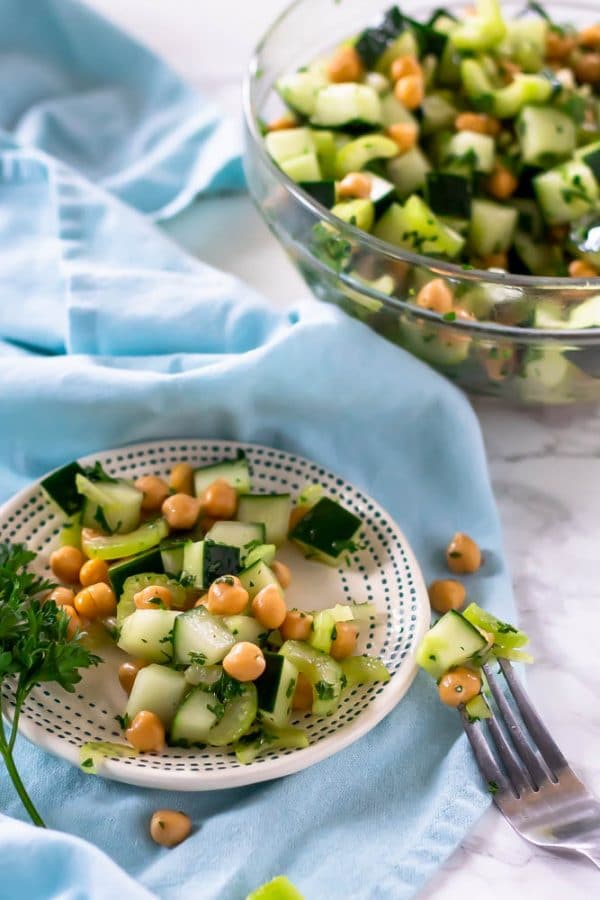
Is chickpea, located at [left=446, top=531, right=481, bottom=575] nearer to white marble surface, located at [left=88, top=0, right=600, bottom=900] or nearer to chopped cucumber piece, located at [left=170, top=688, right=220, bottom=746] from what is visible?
white marble surface, located at [left=88, top=0, right=600, bottom=900]

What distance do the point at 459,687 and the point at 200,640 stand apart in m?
0.41

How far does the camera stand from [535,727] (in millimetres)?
1732

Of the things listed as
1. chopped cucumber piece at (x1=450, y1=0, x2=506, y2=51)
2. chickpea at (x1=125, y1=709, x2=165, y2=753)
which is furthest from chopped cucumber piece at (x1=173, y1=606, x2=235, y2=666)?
chopped cucumber piece at (x1=450, y1=0, x2=506, y2=51)

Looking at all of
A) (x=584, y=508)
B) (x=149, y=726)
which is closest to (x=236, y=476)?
(x=149, y=726)

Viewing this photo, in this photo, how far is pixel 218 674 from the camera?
173cm

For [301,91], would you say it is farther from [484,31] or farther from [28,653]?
[28,653]

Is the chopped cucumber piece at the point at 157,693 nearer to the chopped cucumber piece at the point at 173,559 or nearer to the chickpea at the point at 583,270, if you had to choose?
the chopped cucumber piece at the point at 173,559

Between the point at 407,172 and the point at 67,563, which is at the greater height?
the point at 407,172

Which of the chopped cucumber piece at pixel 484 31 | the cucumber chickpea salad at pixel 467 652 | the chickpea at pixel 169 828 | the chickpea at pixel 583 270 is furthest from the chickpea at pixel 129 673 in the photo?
the chopped cucumber piece at pixel 484 31

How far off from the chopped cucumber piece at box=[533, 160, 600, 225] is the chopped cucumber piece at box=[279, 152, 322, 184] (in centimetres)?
48

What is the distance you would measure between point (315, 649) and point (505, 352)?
0.70 m

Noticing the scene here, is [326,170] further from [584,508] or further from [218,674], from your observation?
[218,674]

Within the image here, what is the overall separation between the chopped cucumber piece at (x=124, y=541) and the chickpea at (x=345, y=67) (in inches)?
43.5

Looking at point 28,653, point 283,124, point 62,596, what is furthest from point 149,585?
point 283,124
